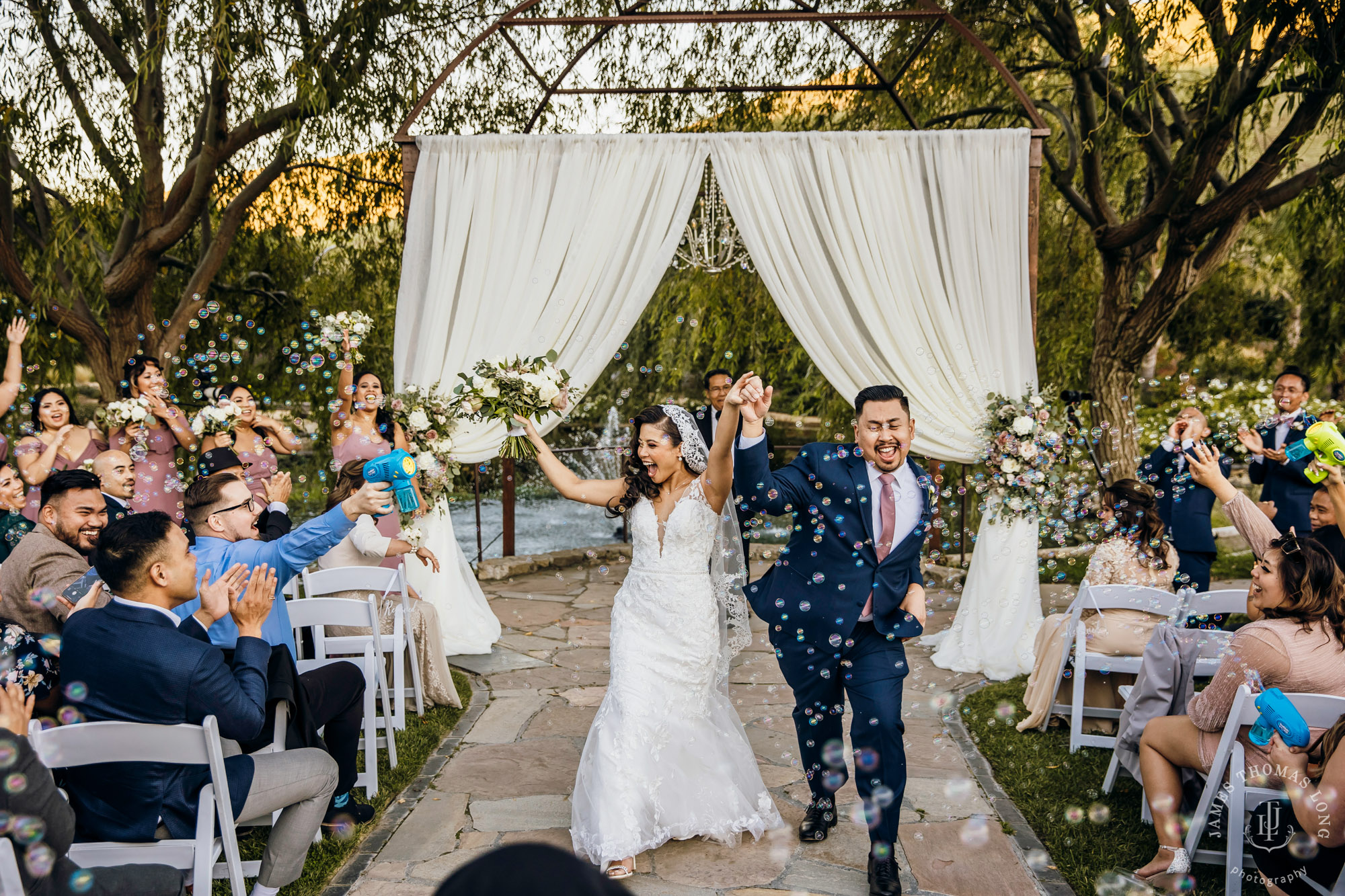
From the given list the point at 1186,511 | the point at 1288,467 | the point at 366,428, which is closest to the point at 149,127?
the point at 366,428

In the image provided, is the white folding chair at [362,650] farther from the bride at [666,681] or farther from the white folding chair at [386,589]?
the bride at [666,681]

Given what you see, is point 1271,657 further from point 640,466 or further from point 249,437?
point 249,437

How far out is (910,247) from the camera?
20.4 ft

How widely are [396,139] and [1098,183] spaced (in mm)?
6199

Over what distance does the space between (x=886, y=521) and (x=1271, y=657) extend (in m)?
1.33

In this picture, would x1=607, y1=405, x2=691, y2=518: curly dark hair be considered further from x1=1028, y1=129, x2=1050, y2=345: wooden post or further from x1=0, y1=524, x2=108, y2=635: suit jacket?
x1=1028, y1=129, x2=1050, y2=345: wooden post

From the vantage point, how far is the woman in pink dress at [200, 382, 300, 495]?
19.0 ft

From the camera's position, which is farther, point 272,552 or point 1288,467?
point 1288,467

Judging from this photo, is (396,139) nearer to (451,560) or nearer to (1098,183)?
(451,560)

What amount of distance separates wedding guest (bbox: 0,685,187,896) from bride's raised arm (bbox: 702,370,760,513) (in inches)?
83.0

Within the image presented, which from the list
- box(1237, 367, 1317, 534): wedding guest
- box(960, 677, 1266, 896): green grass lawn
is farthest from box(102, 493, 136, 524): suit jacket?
box(1237, 367, 1317, 534): wedding guest

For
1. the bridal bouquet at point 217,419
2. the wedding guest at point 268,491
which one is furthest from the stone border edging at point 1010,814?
the bridal bouquet at point 217,419

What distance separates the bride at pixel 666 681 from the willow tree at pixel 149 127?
479 cm

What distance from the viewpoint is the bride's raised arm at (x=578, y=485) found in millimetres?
3988
